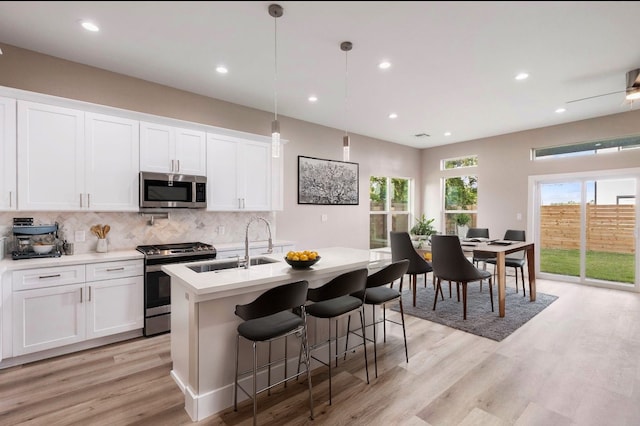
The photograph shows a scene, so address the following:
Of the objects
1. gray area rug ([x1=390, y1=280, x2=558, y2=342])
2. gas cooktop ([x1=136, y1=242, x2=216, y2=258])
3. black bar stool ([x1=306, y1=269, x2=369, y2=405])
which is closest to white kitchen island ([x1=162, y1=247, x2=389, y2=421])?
black bar stool ([x1=306, y1=269, x2=369, y2=405])

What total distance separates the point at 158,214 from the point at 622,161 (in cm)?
705

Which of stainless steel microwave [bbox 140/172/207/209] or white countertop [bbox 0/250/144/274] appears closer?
white countertop [bbox 0/250/144/274]

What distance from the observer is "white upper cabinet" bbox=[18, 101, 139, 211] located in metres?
2.90

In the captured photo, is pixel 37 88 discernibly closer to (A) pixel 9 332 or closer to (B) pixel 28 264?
(B) pixel 28 264

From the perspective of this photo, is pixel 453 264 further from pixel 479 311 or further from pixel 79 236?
pixel 79 236

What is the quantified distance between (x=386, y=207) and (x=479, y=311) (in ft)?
11.3

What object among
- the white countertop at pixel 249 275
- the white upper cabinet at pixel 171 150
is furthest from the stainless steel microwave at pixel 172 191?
the white countertop at pixel 249 275

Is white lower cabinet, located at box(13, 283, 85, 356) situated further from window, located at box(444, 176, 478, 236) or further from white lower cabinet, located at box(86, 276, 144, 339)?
window, located at box(444, 176, 478, 236)

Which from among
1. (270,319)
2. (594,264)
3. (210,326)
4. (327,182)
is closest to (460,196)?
(594,264)

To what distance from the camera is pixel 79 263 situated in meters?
2.93

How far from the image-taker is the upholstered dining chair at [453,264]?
3789 mm

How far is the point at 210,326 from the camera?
208 centimetres

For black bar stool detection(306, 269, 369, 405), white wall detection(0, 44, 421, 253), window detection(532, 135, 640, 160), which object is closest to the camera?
→ black bar stool detection(306, 269, 369, 405)

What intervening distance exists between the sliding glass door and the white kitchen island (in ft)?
18.5
